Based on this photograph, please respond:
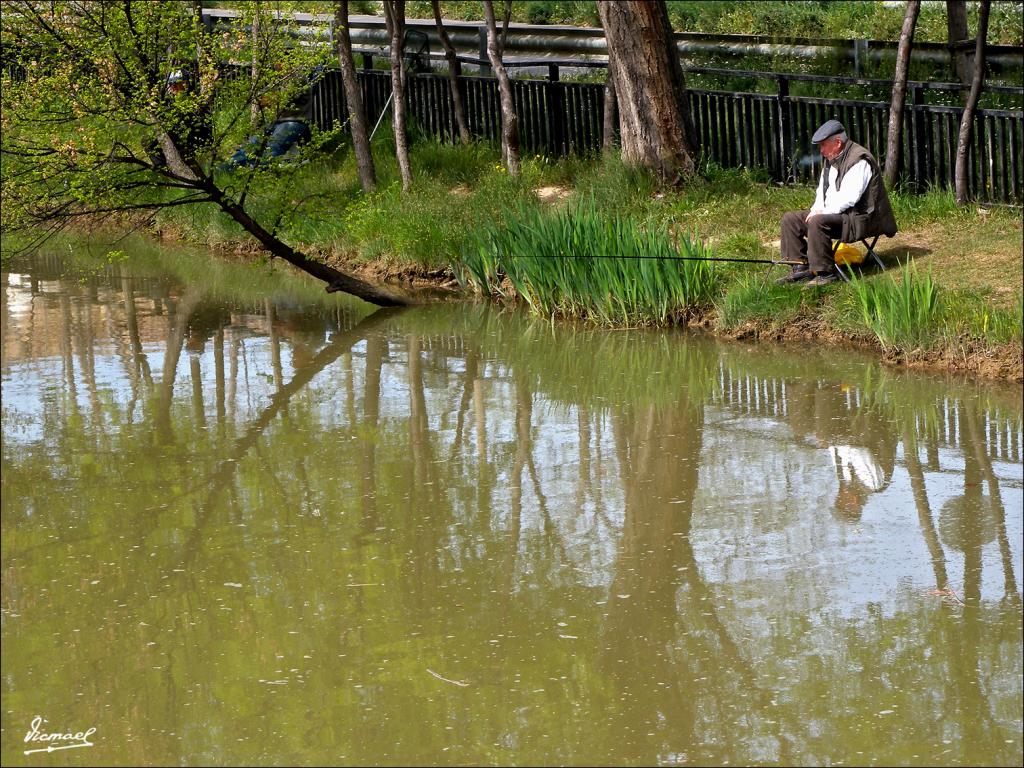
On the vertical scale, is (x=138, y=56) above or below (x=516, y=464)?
above

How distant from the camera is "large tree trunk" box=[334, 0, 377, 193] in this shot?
1692 centimetres

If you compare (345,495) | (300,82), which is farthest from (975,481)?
(300,82)

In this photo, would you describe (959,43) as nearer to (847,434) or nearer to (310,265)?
(310,265)

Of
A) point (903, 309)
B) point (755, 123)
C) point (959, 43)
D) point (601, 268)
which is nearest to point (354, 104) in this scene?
point (755, 123)

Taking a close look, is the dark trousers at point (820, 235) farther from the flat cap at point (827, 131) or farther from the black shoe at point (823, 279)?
the flat cap at point (827, 131)

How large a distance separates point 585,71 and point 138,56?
33.0 feet

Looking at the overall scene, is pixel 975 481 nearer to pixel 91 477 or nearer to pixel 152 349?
pixel 91 477

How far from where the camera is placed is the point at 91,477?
8.96 m

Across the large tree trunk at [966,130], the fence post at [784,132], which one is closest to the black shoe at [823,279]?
the large tree trunk at [966,130]

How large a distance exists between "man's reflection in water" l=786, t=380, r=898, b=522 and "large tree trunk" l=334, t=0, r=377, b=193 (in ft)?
26.0

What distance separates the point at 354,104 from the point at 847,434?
923cm

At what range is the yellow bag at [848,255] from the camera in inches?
460

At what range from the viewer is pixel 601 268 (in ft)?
→ 40.2

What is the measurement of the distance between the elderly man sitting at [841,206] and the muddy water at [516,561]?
864 mm
